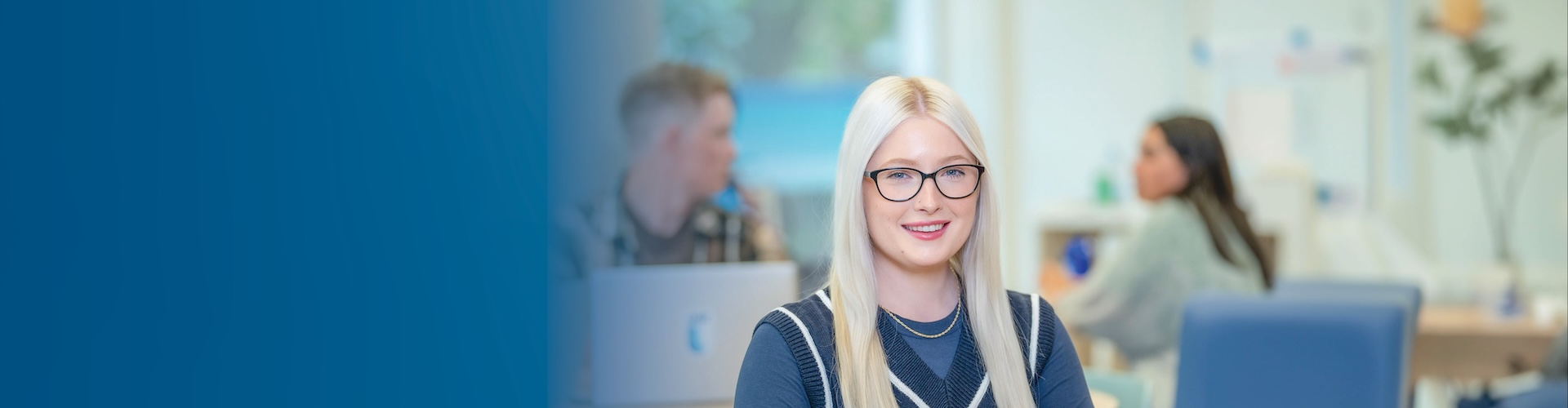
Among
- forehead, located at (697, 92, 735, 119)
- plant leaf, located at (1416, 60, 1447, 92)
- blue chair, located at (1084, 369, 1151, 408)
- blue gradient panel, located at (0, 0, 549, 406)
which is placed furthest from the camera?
plant leaf, located at (1416, 60, 1447, 92)

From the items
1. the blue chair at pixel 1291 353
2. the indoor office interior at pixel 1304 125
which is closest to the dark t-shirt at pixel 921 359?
the blue chair at pixel 1291 353

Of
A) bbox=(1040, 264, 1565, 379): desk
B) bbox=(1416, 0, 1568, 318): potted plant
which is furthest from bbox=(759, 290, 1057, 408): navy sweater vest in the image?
bbox=(1416, 0, 1568, 318): potted plant

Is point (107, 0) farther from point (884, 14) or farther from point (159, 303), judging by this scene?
point (884, 14)

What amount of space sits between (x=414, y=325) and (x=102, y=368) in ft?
0.71

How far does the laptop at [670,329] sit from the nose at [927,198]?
0.85m

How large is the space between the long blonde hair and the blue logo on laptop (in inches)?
29.6

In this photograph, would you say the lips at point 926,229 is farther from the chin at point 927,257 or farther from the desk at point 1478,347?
the desk at point 1478,347

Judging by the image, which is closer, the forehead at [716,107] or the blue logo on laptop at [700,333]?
the blue logo on laptop at [700,333]

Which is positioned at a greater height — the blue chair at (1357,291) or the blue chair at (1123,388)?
the blue chair at (1357,291)

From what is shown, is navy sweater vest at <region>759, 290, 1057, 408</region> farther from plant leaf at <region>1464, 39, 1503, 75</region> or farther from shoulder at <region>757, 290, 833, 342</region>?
plant leaf at <region>1464, 39, 1503, 75</region>

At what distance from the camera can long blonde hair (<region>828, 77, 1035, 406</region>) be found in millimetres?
1339

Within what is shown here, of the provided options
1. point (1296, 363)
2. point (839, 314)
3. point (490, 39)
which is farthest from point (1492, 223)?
point (490, 39)

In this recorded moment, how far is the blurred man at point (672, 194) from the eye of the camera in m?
2.63

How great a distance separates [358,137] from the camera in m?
0.83
